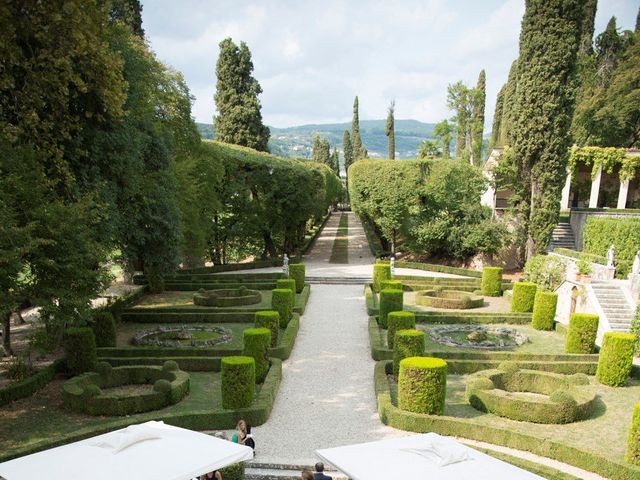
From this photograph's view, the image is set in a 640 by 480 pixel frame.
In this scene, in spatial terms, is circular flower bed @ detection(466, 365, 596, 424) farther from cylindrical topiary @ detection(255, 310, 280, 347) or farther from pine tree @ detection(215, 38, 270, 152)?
pine tree @ detection(215, 38, 270, 152)

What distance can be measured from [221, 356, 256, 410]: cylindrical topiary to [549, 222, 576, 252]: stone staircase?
89.9 feet

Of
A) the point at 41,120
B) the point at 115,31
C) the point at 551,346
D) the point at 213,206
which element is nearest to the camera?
the point at 41,120

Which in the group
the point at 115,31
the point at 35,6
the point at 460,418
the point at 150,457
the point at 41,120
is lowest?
the point at 460,418

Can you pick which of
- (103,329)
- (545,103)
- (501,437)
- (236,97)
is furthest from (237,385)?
(236,97)

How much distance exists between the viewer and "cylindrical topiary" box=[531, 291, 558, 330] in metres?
20.0

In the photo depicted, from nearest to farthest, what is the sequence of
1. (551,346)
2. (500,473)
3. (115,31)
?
1. (500,473)
2. (115,31)
3. (551,346)

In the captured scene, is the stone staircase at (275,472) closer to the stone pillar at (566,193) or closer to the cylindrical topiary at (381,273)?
the cylindrical topiary at (381,273)

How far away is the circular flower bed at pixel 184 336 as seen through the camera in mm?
17578

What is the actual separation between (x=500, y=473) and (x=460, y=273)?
26.4 m

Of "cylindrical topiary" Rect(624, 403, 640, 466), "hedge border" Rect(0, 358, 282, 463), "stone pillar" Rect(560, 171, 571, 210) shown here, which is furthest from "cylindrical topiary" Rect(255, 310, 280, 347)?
"stone pillar" Rect(560, 171, 571, 210)

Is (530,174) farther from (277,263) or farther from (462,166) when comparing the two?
(277,263)

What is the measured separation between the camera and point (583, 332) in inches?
648

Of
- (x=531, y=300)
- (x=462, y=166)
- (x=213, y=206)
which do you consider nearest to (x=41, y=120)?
(x=213, y=206)

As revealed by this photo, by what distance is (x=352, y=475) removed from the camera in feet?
21.3
